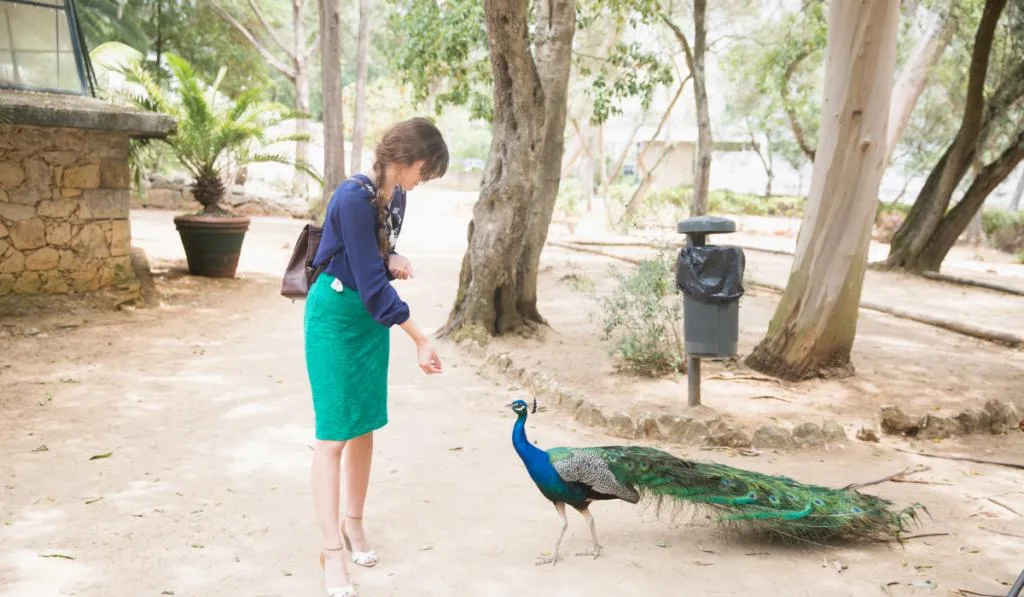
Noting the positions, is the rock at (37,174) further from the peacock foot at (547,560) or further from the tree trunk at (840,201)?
the peacock foot at (547,560)

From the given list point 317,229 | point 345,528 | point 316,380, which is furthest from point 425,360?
point 345,528

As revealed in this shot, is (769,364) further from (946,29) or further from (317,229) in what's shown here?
(946,29)

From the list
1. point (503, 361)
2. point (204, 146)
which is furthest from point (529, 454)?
point (204, 146)

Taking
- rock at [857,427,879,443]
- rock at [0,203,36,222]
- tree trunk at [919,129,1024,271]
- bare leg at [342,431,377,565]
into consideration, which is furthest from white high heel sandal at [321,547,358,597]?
tree trunk at [919,129,1024,271]

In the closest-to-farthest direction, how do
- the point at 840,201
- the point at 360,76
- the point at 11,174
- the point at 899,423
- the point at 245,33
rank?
the point at 899,423 → the point at 840,201 → the point at 11,174 → the point at 245,33 → the point at 360,76

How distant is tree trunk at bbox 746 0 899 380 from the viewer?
7.00 m

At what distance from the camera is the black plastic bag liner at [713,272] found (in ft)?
19.7

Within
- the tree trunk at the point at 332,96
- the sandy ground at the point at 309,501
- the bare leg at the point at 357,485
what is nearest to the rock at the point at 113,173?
the sandy ground at the point at 309,501

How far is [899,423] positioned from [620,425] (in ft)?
6.48

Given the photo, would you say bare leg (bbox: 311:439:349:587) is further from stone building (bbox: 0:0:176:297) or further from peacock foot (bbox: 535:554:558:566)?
stone building (bbox: 0:0:176:297)

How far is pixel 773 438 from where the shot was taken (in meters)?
5.80

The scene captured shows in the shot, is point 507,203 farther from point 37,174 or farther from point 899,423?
point 37,174

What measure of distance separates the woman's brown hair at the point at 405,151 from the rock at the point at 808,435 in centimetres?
352

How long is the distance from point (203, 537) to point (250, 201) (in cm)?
1905
